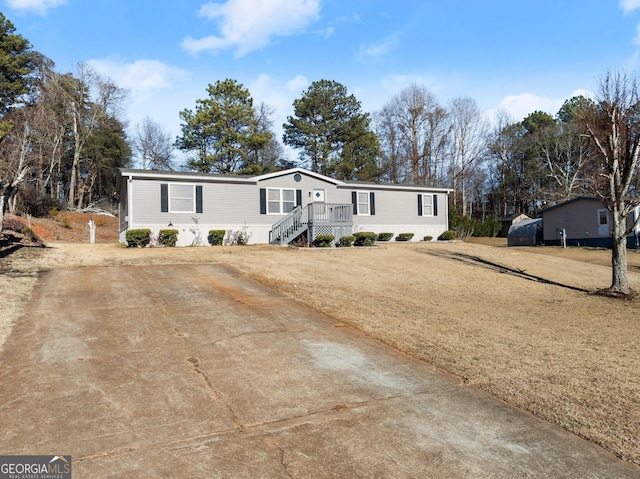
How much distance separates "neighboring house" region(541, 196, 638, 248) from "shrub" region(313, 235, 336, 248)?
17.4 m

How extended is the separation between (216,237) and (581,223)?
23757 millimetres

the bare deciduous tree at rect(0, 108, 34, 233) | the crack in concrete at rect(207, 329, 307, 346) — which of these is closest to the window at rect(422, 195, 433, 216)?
the crack in concrete at rect(207, 329, 307, 346)

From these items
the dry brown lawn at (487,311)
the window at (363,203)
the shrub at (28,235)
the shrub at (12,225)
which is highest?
the window at (363,203)

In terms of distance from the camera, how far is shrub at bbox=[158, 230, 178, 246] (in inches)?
715

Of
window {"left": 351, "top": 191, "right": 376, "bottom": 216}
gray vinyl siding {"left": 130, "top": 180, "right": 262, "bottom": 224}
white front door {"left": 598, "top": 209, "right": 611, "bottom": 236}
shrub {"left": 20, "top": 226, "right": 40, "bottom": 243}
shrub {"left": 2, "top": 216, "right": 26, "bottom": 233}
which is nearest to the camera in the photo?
shrub {"left": 20, "top": 226, "right": 40, "bottom": 243}

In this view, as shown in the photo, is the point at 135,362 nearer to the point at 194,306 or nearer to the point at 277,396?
the point at 277,396

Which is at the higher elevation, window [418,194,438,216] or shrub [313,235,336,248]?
window [418,194,438,216]

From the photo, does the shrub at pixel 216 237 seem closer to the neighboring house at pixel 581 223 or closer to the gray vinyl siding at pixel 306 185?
the gray vinyl siding at pixel 306 185

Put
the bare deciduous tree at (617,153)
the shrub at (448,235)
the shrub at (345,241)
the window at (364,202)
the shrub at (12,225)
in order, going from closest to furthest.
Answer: the bare deciduous tree at (617,153), the shrub at (12,225), the shrub at (345,241), the window at (364,202), the shrub at (448,235)

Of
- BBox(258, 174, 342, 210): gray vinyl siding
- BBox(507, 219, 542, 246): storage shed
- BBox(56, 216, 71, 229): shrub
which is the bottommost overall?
BBox(507, 219, 542, 246): storage shed

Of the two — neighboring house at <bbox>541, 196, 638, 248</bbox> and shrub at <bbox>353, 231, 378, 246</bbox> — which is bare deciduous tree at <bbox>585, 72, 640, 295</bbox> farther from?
neighboring house at <bbox>541, 196, 638, 248</bbox>

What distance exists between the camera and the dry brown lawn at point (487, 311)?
13.5ft

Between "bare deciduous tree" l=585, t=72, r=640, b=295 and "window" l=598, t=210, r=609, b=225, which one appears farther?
"window" l=598, t=210, r=609, b=225
